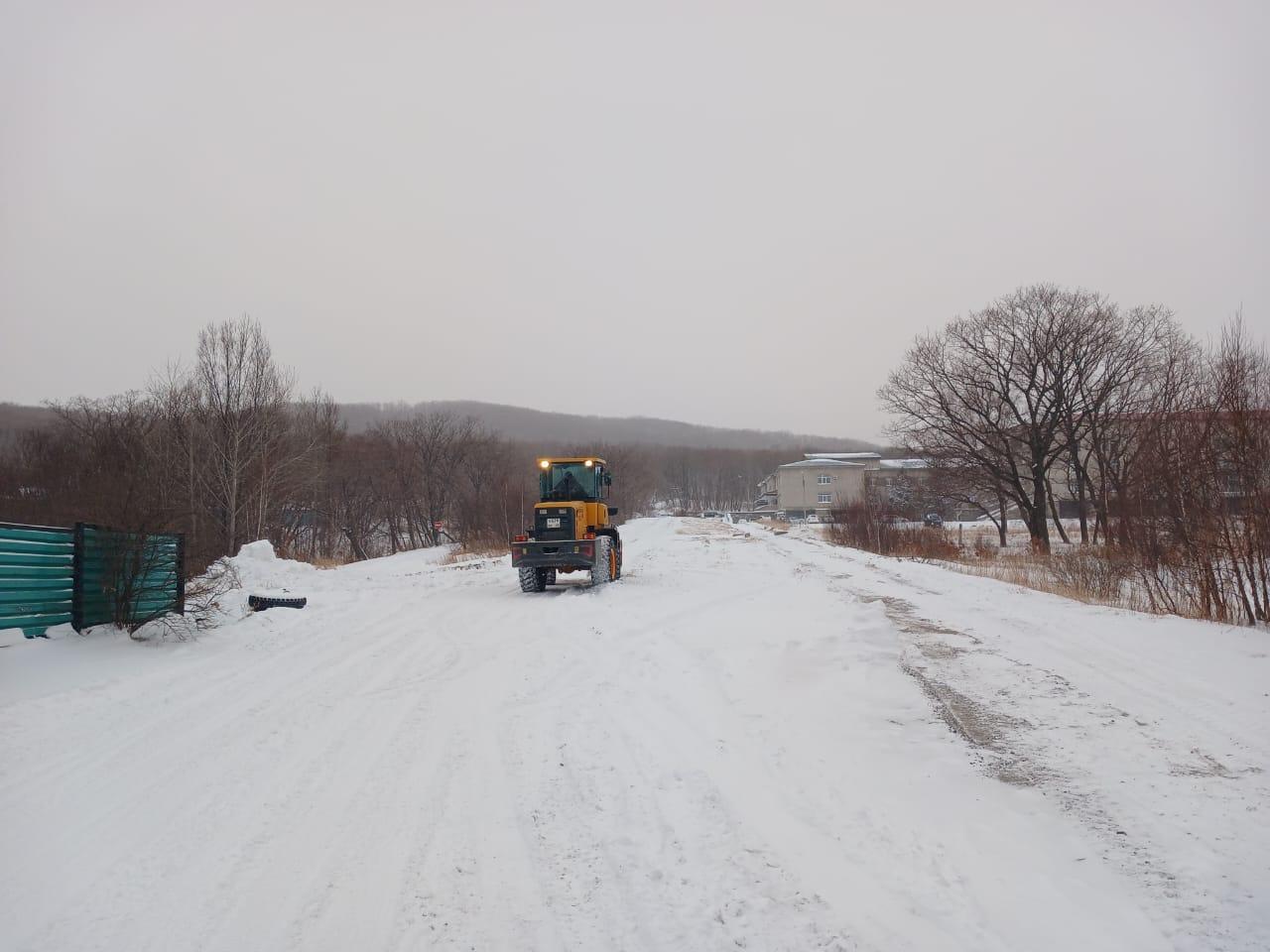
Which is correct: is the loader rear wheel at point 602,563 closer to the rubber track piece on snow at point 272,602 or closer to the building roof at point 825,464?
the rubber track piece on snow at point 272,602

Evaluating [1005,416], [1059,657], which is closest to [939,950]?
[1059,657]

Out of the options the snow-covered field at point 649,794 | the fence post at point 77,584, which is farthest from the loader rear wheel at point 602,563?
the fence post at point 77,584

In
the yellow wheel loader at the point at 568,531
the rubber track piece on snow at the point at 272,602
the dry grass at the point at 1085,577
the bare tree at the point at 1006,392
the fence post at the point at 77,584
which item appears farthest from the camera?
the bare tree at the point at 1006,392

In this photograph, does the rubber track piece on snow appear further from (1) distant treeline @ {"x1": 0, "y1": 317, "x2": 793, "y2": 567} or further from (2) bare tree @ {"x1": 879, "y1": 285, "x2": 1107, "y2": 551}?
(2) bare tree @ {"x1": 879, "y1": 285, "x2": 1107, "y2": 551}

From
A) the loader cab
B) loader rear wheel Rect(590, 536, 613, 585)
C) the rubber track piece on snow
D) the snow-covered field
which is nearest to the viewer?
the snow-covered field

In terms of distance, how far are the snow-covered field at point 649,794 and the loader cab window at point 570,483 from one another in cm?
789

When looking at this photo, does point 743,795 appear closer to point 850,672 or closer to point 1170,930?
point 1170,930

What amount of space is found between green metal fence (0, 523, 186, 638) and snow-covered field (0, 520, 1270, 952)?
417mm

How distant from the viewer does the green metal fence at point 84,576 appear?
772 centimetres

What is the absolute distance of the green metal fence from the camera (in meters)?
7.72

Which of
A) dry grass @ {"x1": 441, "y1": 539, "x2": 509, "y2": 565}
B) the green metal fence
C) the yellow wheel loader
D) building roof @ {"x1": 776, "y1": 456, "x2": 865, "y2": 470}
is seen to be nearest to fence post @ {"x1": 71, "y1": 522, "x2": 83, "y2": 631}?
the green metal fence

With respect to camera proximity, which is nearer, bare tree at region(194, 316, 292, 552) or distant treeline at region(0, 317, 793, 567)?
distant treeline at region(0, 317, 793, 567)

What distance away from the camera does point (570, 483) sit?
16.6 metres

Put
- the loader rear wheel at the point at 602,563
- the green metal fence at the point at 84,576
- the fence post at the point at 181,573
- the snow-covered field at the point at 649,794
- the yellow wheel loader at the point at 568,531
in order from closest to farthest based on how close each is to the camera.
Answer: the snow-covered field at the point at 649,794, the green metal fence at the point at 84,576, the fence post at the point at 181,573, the yellow wheel loader at the point at 568,531, the loader rear wheel at the point at 602,563
